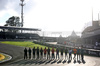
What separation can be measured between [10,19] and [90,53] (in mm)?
99430

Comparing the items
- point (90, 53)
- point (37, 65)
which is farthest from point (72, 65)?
point (90, 53)

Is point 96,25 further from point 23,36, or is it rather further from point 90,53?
point 23,36

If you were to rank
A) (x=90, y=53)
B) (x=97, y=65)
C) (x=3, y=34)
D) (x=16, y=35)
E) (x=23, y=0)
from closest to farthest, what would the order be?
(x=97, y=65) → (x=90, y=53) → (x=3, y=34) → (x=16, y=35) → (x=23, y=0)

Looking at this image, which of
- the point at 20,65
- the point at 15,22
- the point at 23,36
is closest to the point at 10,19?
the point at 15,22

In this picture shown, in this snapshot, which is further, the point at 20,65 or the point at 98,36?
the point at 98,36

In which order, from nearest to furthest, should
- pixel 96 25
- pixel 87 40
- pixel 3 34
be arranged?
pixel 87 40
pixel 96 25
pixel 3 34

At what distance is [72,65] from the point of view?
42.8 feet

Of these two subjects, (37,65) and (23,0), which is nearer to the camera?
(37,65)

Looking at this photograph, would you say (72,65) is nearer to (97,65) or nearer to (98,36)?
(97,65)

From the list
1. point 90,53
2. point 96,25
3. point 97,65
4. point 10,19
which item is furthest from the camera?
point 10,19

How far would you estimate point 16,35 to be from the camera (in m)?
69.5

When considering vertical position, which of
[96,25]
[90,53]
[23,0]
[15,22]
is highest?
[23,0]

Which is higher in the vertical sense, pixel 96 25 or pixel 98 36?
pixel 96 25

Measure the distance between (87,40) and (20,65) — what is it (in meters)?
27.1
